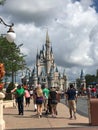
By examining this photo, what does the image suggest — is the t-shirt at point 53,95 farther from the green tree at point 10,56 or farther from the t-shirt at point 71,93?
the green tree at point 10,56

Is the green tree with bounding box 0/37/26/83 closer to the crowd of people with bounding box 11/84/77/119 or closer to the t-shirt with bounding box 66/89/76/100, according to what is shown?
the crowd of people with bounding box 11/84/77/119

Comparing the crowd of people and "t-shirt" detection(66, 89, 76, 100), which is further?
the crowd of people

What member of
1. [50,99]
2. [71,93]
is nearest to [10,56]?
[50,99]

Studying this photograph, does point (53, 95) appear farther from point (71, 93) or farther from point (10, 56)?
point (10, 56)

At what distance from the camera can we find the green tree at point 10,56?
5352cm

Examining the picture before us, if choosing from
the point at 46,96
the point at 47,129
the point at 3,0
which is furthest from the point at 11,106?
the point at 47,129

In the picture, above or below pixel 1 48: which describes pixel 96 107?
below

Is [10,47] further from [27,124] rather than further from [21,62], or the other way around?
[27,124]

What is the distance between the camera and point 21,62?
59625mm

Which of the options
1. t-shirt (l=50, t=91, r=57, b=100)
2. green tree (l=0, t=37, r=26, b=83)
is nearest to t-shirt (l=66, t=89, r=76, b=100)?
t-shirt (l=50, t=91, r=57, b=100)

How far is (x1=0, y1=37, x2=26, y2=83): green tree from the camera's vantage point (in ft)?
176

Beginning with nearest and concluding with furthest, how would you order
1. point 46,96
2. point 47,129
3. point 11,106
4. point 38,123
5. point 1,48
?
point 47,129, point 38,123, point 46,96, point 11,106, point 1,48

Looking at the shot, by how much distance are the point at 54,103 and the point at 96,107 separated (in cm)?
506

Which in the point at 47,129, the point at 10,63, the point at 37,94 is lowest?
the point at 47,129
